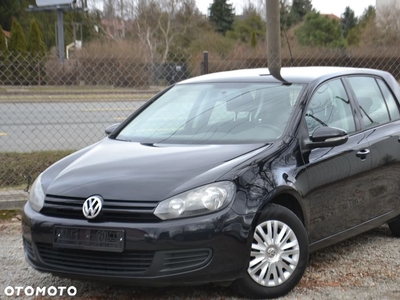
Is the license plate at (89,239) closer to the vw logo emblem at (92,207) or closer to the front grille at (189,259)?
the vw logo emblem at (92,207)

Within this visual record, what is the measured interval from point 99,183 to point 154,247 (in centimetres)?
58

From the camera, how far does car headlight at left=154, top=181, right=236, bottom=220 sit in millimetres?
4082

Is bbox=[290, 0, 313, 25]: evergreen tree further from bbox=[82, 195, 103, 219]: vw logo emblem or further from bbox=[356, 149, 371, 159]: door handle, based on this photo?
bbox=[82, 195, 103, 219]: vw logo emblem

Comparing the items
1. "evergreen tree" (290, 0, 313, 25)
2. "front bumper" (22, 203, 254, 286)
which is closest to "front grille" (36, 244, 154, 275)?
"front bumper" (22, 203, 254, 286)

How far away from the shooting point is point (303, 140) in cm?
490

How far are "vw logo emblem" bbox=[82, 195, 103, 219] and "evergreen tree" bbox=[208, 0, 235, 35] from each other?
6150 cm

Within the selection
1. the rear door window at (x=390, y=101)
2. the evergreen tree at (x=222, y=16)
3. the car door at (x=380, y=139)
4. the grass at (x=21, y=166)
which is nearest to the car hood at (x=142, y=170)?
the car door at (x=380, y=139)

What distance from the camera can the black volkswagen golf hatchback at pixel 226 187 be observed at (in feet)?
13.4

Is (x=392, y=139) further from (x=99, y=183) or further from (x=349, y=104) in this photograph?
(x=99, y=183)

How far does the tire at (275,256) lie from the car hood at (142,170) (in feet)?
1.41

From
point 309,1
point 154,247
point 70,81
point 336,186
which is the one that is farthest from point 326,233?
point 309,1

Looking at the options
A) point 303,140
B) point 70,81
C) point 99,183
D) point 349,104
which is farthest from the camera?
point 70,81

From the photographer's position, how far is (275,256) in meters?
4.41

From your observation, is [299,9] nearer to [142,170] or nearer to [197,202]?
[142,170]
